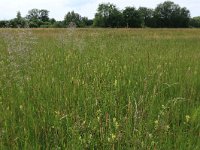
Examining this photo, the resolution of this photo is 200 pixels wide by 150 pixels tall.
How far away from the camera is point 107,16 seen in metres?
86.6

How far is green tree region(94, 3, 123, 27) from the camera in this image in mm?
81062

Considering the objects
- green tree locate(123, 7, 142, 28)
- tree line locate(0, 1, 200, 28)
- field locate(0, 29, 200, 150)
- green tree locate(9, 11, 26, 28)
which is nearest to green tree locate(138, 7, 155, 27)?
tree line locate(0, 1, 200, 28)

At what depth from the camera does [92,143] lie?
7.59 feet

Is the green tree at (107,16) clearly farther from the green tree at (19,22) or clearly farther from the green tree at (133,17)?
the green tree at (19,22)

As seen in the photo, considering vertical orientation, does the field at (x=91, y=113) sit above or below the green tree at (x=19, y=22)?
below

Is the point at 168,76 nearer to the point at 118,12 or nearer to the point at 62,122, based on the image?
the point at 62,122

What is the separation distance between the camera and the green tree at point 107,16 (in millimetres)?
81062

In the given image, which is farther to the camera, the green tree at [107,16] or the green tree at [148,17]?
the green tree at [148,17]

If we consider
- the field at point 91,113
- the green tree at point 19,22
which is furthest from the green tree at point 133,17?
the field at point 91,113

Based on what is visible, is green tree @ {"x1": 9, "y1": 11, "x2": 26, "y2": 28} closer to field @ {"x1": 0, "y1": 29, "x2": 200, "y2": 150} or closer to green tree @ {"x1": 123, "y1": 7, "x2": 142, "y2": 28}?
field @ {"x1": 0, "y1": 29, "x2": 200, "y2": 150}

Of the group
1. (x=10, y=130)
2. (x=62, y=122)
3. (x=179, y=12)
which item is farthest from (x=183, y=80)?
(x=179, y=12)

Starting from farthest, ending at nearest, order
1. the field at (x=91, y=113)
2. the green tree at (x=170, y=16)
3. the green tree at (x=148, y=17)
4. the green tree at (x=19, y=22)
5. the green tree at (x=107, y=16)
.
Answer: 1. the green tree at (x=170, y=16)
2. the green tree at (x=148, y=17)
3. the green tree at (x=107, y=16)
4. the green tree at (x=19, y=22)
5. the field at (x=91, y=113)

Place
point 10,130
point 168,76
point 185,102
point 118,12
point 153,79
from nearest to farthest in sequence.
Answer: point 10,130 < point 185,102 < point 153,79 < point 168,76 < point 118,12

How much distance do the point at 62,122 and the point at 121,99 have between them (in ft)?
2.84
